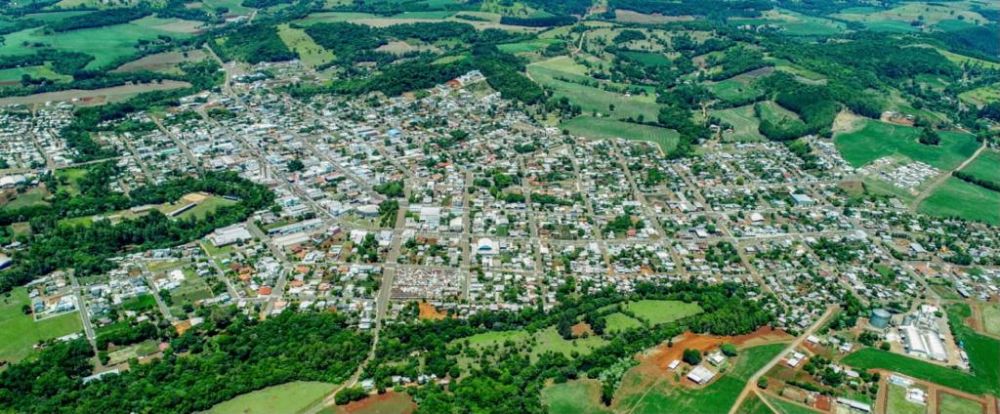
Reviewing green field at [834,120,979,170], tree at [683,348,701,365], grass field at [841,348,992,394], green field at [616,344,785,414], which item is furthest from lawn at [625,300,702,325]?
green field at [834,120,979,170]

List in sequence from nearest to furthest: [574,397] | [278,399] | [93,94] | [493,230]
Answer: [278,399]
[574,397]
[493,230]
[93,94]

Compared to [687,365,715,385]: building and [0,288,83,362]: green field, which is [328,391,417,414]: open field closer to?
[687,365,715,385]: building

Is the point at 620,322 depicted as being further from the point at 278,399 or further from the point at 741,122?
the point at 741,122

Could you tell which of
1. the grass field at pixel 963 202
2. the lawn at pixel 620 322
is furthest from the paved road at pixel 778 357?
the grass field at pixel 963 202

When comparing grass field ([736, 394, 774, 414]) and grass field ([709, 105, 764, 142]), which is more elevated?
grass field ([709, 105, 764, 142])

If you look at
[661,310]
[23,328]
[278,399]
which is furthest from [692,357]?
[23,328]

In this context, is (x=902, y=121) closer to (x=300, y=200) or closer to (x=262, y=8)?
(x=300, y=200)
